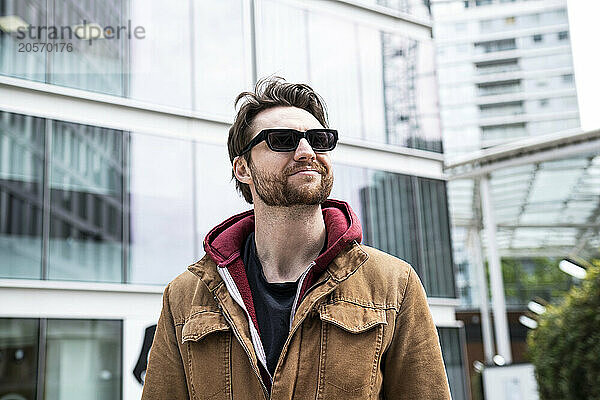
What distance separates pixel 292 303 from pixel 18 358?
719 cm

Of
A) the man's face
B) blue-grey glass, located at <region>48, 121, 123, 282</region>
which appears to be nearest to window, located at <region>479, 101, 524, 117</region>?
blue-grey glass, located at <region>48, 121, 123, 282</region>

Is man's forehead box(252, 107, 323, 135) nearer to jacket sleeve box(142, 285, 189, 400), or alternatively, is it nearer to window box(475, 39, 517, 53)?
jacket sleeve box(142, 285, 189, 400)

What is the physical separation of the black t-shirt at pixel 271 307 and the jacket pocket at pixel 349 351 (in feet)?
0.42

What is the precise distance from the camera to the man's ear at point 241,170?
2.47m

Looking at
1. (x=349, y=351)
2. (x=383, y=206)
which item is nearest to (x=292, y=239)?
(x=349, y=351)

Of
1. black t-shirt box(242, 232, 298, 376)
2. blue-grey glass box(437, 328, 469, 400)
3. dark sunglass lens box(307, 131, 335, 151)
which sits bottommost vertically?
blue-grey glass box(437, 328, 469, 400)

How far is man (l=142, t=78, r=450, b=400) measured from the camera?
2096 millimetres

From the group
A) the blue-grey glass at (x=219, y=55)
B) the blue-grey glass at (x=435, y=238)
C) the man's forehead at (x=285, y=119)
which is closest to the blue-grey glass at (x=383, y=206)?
the blue-grey glass at (x=435, y=238)

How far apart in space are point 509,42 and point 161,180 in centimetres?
1965

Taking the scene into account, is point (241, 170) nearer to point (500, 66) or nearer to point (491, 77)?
point (491, 77)

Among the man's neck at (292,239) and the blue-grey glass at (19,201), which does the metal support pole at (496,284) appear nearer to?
the blue-grey glass at (19,201)

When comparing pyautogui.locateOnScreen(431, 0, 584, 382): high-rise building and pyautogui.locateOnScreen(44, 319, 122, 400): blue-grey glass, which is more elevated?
pyautogui.locateOnScreen(431, 0, 584, 382): high-rise building

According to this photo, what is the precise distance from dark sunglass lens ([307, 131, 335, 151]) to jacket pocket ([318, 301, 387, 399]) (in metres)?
0.44

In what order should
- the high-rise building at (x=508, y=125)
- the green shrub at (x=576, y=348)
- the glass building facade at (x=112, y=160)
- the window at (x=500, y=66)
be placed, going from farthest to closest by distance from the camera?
the window at (x=500, y=66)
the high-rise building at (x=508, y=125)
the glass building facade at (x=112, y=160)
the green shrub at (x=576, y=348)
